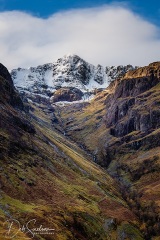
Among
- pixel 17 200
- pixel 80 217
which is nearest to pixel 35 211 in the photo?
pixel 17 200

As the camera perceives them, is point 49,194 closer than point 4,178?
No

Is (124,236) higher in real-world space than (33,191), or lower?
lower

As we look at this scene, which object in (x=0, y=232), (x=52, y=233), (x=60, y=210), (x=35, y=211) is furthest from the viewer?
(x=60, y=210)

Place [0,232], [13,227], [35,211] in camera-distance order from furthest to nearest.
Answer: [35,211] → [13,227] → [0,232]

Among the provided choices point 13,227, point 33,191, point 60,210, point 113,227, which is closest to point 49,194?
point 33,191

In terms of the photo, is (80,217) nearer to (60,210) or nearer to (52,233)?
(60,210)

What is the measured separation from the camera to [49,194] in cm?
19650

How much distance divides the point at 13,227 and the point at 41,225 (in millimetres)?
20266

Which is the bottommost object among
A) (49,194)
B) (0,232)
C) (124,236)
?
(124,236)

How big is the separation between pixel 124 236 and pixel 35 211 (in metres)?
55.5

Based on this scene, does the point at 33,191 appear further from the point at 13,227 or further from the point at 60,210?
the point at 13,227
